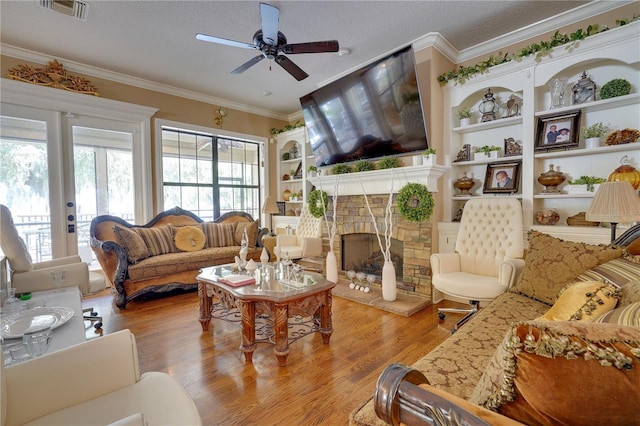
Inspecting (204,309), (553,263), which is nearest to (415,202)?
(553,263)

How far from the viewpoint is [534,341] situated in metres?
0.58

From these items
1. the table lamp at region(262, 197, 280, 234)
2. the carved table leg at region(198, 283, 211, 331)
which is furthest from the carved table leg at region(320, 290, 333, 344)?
the table lamp at region(262, 197, 280, 234)

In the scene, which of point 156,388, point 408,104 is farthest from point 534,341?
point 408,104

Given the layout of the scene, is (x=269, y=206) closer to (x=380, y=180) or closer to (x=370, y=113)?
(x=380, y=180)

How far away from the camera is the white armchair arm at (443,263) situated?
9.19 feet

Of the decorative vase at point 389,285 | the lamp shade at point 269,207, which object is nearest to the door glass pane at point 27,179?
the lamp shade at point 269,207

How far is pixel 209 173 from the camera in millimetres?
5266

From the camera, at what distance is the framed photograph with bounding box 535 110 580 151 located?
9.16 ft

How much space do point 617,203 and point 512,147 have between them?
1361mm

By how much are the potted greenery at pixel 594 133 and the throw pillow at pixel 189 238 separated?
4469 millimetres

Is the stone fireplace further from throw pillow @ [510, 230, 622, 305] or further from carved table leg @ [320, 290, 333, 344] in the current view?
carved table leg @ [320, 290, 333, 344]

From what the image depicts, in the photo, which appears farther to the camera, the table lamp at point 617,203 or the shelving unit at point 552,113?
the shelving unit at point 552,113

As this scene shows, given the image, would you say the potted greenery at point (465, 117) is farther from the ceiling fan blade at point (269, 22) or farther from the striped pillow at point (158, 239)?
the striped pillow at point (158, 239)

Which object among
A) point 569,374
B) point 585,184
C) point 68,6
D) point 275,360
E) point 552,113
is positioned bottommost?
point 275,360
